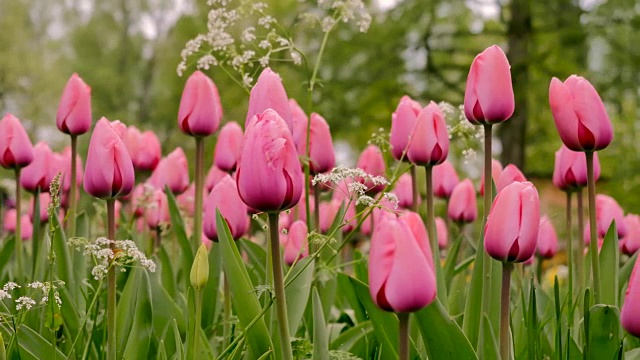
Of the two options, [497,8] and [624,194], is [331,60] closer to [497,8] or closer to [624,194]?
[497,8]

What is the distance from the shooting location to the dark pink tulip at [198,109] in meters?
1.99

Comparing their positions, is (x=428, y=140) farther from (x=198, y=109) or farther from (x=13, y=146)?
(x=13, y=146)

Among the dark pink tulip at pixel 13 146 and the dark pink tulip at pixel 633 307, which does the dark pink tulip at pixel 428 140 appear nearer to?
the dark pink tulip at pixel 633 307

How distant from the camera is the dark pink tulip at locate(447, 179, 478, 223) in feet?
9.09

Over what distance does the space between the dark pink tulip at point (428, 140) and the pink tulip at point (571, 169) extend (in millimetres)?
495

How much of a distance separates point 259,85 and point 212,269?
0.71 meters

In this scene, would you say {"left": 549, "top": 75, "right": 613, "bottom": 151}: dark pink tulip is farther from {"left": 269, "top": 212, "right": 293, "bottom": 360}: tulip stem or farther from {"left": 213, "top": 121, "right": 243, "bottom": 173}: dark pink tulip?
{"left": 213, "top": 121, "right": 243, "bottom": 173}: dark pink tulip

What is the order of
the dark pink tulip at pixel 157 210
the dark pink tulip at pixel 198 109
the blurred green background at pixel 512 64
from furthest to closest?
the blurred green background at pixel 512 64 → the dark pink tulip at pixel 157 210 → the dark pink tulip at pixel 198 109

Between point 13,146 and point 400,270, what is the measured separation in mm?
1567

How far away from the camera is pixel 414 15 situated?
8.59m

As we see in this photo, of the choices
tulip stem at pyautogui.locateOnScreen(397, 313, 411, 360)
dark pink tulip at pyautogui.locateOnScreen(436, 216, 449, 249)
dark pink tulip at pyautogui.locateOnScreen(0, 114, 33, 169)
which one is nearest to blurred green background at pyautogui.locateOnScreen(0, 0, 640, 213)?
dark pink tulip at pyautogui.locateOnScreen(436, 216, 449, 249)

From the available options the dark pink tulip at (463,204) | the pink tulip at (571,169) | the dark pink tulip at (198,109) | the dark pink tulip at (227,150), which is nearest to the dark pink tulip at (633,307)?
the pink tulip at (571,169)

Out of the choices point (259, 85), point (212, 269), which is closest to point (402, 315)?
point (259, 85)

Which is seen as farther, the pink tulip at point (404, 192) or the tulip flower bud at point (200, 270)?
the pink tulip at point (404, 192)
